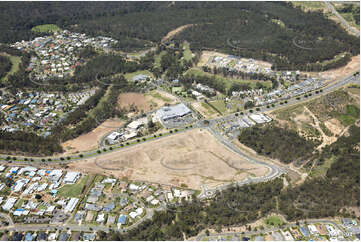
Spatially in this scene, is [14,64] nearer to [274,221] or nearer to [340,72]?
[274,221]

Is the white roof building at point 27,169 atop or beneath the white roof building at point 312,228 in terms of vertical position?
beneath

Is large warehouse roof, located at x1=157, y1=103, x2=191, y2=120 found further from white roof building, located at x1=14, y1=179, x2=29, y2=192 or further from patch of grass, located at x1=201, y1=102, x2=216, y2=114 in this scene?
white roof building, located at x1=14, y1=179, x2=29, y2=192

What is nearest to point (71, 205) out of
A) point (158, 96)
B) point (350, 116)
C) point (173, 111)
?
point (173, 111)

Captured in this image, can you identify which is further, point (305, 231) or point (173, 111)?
point (173, 111)

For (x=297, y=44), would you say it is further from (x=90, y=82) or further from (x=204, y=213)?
(x=204, y=213)

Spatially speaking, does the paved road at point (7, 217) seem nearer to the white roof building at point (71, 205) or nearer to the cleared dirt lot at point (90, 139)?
the white roof building at point (71, 205)

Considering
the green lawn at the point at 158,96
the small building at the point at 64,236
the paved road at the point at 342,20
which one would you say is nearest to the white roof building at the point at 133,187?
the small building at the point at 64,236
